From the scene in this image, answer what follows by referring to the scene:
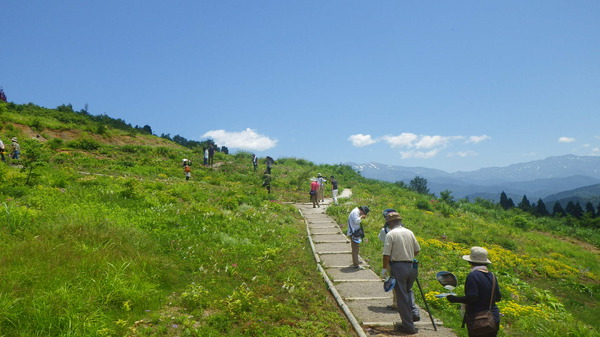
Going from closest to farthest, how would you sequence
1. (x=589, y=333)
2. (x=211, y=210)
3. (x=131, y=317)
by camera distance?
(x=131, y=317)
(x=589, y=333)
(x=211, y=210)

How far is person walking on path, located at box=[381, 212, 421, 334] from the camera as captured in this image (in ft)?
22.0

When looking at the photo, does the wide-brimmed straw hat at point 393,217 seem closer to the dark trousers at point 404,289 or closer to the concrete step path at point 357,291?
the dark trousers at point 404,289

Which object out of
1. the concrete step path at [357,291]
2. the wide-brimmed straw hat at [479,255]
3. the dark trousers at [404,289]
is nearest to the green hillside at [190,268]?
the concrete step path at [357,291]

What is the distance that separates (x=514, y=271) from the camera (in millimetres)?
14898

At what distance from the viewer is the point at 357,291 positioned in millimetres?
9078

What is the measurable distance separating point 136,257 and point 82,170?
17529 mm

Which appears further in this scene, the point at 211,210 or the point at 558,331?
the point at 211,210

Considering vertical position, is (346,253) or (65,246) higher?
(65,246)

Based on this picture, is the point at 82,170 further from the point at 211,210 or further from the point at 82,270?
the point at 82,270

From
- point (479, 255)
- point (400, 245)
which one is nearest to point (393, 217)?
point (400, 245)

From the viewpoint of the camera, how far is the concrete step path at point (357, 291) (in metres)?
7.09

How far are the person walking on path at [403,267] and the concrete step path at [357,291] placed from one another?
39 cm

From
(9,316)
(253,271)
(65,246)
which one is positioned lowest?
(253,271)

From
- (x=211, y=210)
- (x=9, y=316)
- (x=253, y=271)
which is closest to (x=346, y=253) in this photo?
(x=253, y=271)
